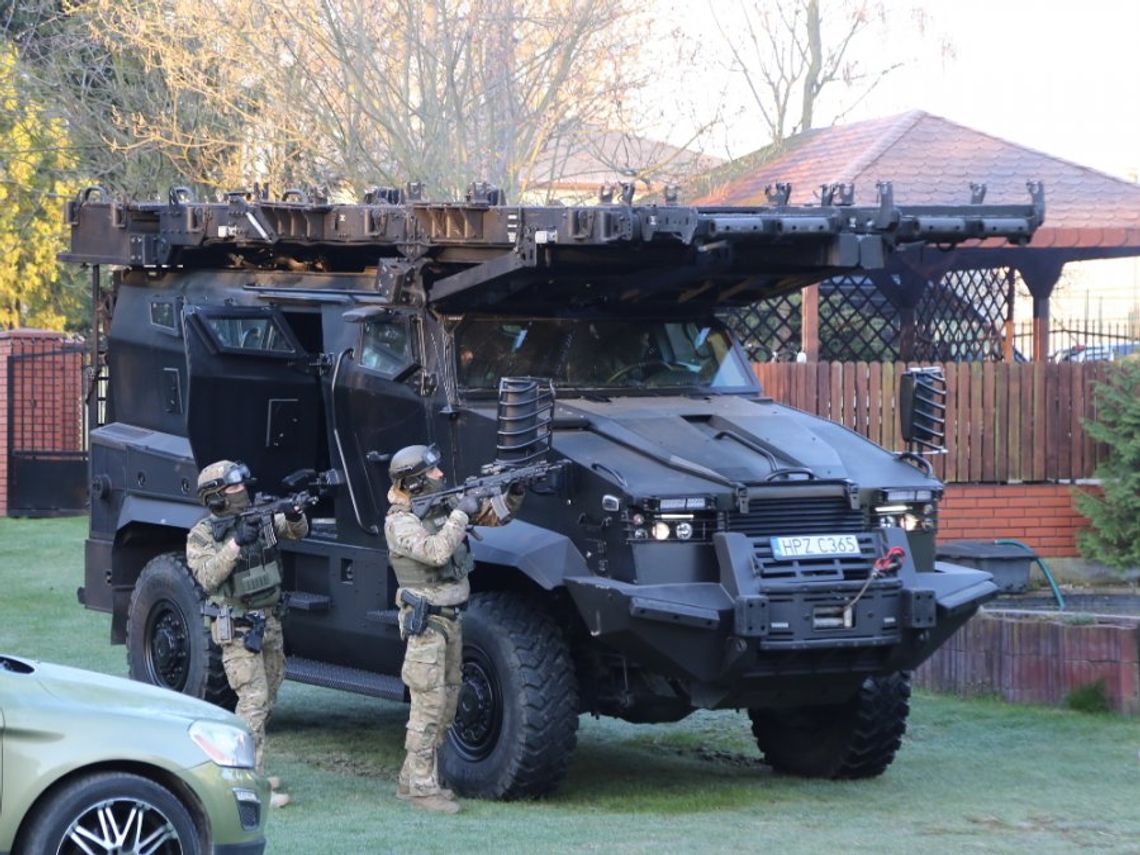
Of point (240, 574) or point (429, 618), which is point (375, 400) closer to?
point (240, 574)

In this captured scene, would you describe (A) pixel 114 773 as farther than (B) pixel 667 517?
No

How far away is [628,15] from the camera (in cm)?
1853

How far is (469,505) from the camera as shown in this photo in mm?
9008

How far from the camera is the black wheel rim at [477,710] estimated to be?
374 inches

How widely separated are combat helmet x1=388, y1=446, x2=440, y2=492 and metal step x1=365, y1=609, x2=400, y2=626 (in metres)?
0.95

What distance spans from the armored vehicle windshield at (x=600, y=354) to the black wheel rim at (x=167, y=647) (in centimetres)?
263

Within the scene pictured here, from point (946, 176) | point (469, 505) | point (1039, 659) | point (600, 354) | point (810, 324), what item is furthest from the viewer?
point (946, 176)

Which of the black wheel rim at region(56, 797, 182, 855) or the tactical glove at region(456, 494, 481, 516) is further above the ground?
the tactical glove at region(456, 494, 481, 516)

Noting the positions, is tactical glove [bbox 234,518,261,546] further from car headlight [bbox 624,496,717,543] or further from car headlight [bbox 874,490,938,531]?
car headlight [bbox 874,490,938,531]

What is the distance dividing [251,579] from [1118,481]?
8770 mm

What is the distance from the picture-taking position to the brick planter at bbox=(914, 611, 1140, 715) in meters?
11.6

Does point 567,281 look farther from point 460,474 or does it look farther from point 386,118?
point 386,118

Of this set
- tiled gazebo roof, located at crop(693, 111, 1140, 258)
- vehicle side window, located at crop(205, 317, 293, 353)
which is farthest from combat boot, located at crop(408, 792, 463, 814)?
tiled gazebo roof, located at crop(693, 111, 1140, 258)

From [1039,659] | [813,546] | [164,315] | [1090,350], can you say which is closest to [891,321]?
Result: [1090,350]
